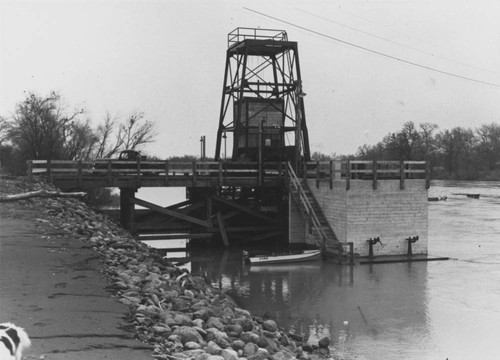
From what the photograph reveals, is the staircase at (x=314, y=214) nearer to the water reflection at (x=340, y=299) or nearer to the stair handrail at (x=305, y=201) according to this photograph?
the stair handrail at (x=305, y=201)

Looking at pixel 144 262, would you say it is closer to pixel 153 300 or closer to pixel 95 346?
pixel 153 300

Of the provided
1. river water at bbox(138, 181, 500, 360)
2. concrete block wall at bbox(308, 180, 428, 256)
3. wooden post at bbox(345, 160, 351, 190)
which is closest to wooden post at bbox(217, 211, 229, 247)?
river water at bbox(138, 181, 500, 360)

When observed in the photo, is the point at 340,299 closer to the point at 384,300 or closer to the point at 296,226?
the point at 384,300

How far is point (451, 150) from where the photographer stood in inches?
4902

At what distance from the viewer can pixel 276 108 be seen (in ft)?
110

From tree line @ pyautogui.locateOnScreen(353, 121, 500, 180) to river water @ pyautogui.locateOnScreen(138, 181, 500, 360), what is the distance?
85.1 m

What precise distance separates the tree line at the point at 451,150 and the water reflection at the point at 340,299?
86393 mm

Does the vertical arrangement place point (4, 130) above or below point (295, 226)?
above

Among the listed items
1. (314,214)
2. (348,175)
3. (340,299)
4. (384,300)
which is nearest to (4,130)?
(314,214)

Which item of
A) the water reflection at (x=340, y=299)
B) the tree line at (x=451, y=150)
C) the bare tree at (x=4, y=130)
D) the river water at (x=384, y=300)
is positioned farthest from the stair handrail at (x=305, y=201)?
the tree line at (x=451, y=150)

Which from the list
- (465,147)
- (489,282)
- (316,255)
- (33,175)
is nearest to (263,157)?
(316,255)

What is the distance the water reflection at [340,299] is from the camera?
14102 millimetres

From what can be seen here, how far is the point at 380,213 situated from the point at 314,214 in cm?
295

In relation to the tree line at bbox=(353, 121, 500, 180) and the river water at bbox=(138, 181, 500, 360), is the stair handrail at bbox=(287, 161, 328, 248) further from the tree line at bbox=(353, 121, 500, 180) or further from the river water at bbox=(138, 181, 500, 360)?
the tree line at bbox=(353, 121, 500, 180)
